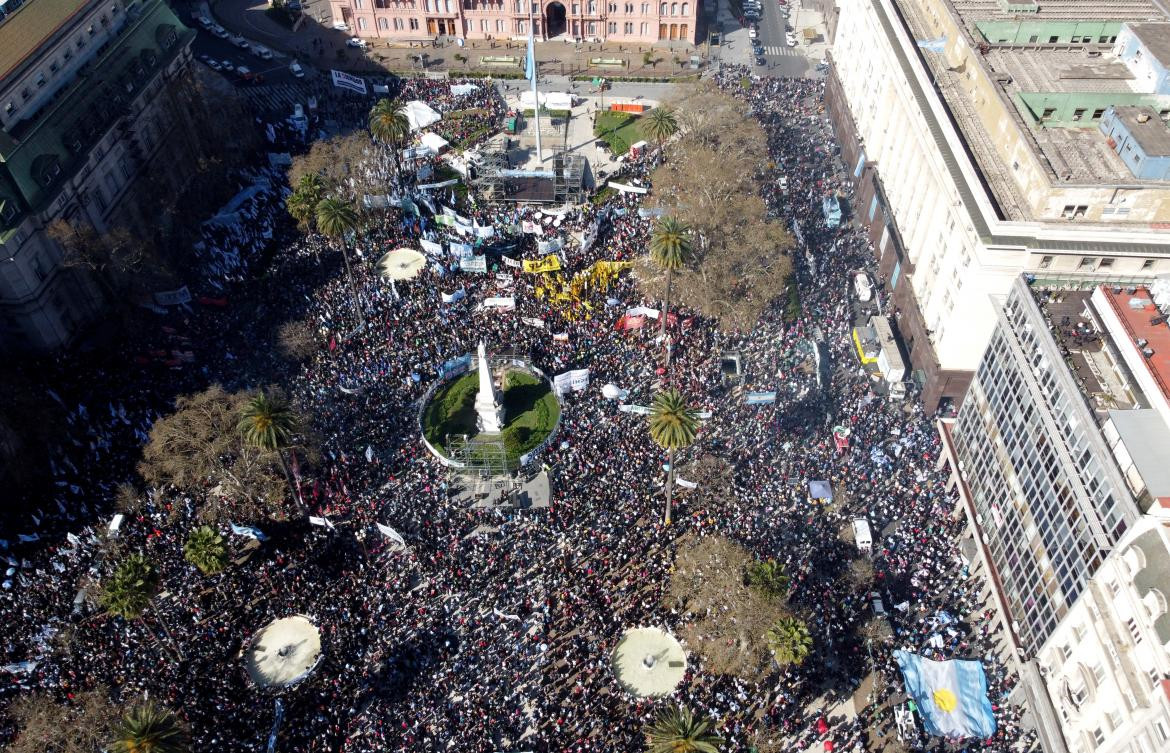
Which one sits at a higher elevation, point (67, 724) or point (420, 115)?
point (67, 724)

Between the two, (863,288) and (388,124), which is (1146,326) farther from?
(388,124)

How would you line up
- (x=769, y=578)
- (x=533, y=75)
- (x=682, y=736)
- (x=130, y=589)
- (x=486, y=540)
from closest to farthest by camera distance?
(x=682, y=736) → (x=130, y=589) → (x=769, y=578) → (x=486, y=540) → (x=533, y=75)

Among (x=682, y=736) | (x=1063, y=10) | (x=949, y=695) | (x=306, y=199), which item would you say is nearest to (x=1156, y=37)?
(x=1063, y=10)

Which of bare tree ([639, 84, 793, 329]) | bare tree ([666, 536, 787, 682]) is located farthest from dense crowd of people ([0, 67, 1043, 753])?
bare tree ([639, 84, 793, 329])

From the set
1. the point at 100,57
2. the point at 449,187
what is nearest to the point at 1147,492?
the point at 449,187

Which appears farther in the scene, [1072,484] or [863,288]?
[863,288]

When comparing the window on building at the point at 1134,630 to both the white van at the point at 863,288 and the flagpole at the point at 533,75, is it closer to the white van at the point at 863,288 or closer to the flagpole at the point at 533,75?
the white van at the point at 863,288
